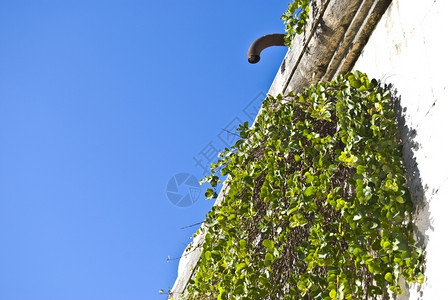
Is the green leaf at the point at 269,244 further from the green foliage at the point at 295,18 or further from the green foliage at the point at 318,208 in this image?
the green foliage at the point at 295,18

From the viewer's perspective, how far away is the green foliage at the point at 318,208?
5.85 feet

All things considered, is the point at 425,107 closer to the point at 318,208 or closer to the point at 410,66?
the point at 410,66

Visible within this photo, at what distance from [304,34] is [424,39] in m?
0.99

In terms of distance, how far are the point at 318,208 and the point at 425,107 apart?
0.56 m

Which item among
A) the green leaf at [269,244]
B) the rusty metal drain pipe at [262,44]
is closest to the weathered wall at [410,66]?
the rusty metal drain pipe at [262,44]

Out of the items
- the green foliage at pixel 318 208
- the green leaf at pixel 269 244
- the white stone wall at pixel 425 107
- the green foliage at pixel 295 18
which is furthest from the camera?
the green foliage at pixel 295 18

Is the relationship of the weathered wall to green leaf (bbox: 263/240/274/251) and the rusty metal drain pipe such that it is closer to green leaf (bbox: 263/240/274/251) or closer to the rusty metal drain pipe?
the rusty metal drain pipe

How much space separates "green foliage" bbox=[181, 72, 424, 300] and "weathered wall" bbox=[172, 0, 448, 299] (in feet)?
0.21

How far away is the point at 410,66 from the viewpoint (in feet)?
6.73

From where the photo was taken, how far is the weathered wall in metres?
1.69

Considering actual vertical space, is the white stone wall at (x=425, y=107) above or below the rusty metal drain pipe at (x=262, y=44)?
below

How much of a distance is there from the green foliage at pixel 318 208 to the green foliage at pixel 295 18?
0.46m

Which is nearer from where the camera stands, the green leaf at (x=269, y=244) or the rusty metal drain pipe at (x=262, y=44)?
the green leaf at (x=269, y=244)

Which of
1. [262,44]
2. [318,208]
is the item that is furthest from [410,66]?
[262,44]
